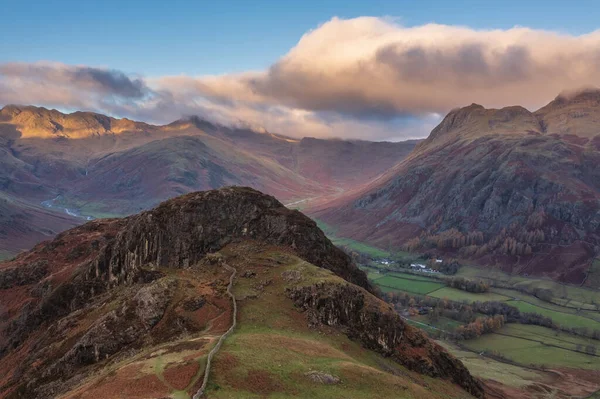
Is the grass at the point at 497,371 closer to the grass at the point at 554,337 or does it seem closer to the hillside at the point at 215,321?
the grass at the point at 554,337

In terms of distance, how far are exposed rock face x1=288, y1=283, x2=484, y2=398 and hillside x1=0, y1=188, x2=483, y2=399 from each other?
239 mm

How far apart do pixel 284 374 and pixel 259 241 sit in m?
53.6

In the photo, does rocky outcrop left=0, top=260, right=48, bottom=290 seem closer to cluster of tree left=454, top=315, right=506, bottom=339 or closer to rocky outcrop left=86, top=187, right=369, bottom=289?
rocky outcrop left=86, top=187, right=369, bottom=289

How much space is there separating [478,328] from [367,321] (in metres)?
131

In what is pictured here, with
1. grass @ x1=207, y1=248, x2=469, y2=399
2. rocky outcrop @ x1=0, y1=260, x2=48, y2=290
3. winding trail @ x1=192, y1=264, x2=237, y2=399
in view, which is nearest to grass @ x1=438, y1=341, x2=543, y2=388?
grass @ x1=207, y1=248, x2=469, y2=399

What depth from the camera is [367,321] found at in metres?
81.2

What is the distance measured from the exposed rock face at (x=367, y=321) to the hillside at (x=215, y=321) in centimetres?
24

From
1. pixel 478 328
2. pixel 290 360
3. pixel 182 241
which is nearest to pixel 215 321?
pixel 290 360

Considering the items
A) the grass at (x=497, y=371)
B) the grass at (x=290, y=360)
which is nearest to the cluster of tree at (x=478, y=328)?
the grass at (x=497, y=371)

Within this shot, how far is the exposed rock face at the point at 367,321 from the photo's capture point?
260ft

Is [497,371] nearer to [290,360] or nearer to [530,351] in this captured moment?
[530,351]

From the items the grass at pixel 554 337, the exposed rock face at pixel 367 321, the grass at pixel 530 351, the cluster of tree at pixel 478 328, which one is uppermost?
the exposed rock face at pixel 367 321

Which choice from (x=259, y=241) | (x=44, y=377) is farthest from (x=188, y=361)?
(x=259, y=241)

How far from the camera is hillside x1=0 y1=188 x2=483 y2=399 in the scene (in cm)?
5434
